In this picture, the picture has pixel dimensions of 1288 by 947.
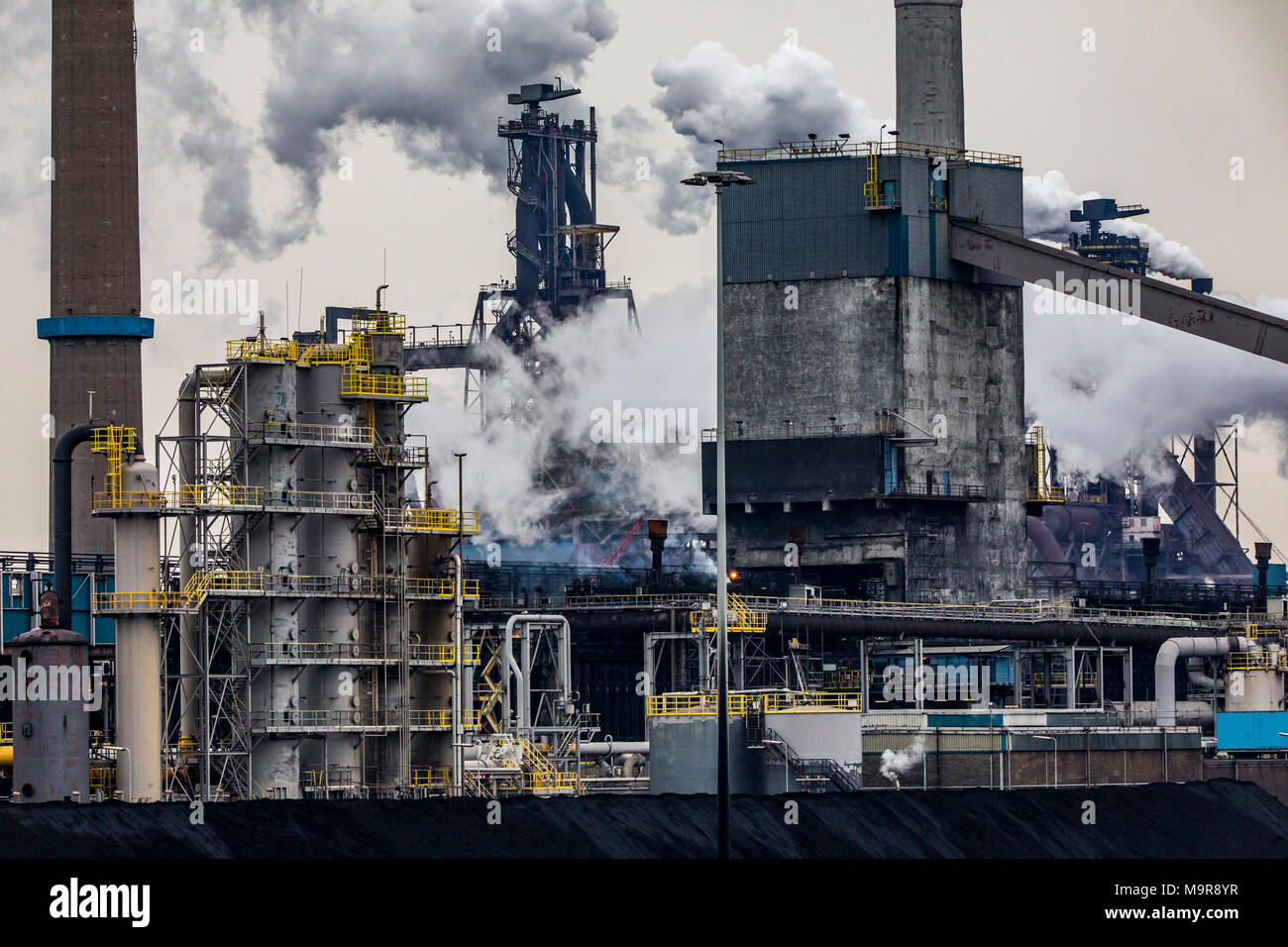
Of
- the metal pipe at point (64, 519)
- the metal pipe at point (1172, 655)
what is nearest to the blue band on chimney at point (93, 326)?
the metal pipe at point (64, 519)

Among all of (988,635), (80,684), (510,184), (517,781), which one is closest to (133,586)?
→ (80,684)

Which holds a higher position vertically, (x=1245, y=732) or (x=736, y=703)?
(x=736, y=703)

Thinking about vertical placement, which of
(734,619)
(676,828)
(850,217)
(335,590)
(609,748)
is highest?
(850,217)

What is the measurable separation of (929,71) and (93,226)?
3097 cm

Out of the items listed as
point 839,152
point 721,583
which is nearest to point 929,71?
point 839,152

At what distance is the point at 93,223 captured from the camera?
81.4 metres

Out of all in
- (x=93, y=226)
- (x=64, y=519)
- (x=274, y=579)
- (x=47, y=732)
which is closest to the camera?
(x=47, y=732)

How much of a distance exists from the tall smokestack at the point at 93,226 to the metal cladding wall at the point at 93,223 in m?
0.03

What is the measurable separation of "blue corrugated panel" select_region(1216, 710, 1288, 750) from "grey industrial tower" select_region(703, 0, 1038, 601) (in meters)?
14.1

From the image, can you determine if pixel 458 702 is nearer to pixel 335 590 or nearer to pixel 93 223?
pixel 335 590

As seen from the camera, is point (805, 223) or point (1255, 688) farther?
point (805, 223)
